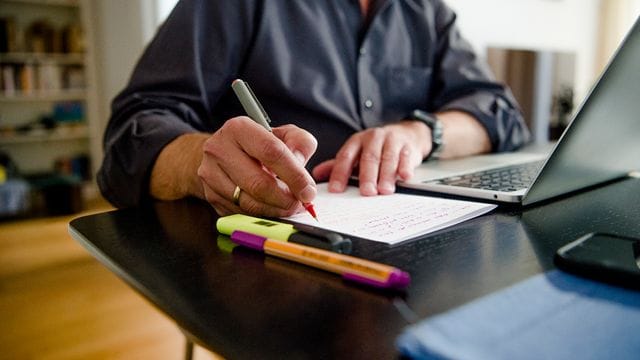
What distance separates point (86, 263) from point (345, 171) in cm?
200

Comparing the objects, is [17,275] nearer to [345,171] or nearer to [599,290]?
[345,171]

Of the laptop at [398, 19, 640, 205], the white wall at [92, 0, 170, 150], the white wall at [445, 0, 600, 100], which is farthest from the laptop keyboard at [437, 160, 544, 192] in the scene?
the white wall at [445, 0, 600, 100]

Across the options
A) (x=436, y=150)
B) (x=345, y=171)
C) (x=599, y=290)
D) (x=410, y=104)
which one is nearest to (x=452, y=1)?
(x=410, y=104)

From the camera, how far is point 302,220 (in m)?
0.46

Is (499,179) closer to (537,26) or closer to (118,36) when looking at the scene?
(118,36)

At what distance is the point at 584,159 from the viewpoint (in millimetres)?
531

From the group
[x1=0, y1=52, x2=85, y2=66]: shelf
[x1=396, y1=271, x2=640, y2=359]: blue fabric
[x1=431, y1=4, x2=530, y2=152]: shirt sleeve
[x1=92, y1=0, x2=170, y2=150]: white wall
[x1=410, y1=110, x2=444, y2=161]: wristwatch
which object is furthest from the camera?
[x1=0, y1=52, x2=85, y2=66]: shelf

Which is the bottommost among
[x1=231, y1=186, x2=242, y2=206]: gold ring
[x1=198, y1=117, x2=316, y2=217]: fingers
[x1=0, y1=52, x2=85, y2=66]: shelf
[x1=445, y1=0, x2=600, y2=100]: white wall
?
[x1=231, y1=186, x2=242, y2=206]: gold ring

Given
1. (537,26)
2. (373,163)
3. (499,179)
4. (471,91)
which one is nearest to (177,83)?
(373,163)

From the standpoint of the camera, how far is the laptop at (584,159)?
425mm

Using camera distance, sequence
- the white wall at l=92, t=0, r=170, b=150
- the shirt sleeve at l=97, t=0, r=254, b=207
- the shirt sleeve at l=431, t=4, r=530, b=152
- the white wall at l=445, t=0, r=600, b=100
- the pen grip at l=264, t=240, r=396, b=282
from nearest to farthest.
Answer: the pen grip at l=264, t=240, r=396, b=282
the shirt sleeve at l=97, t=0, r=254, b=207
the shirt sleeve at l=431, t=4, r=530, b=152
the white wall at l=92, t=0, r=170, b=150
the white wall at l=445, t=0, r=600, b=100

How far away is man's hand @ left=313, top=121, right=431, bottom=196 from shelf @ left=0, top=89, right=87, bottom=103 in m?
3.34

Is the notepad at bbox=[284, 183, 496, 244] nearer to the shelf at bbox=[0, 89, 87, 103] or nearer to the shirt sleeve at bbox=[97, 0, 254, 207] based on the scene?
the shirt sleeve at bbox=[97, 0, 254, 207]

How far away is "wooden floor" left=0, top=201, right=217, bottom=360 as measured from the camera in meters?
1.51
